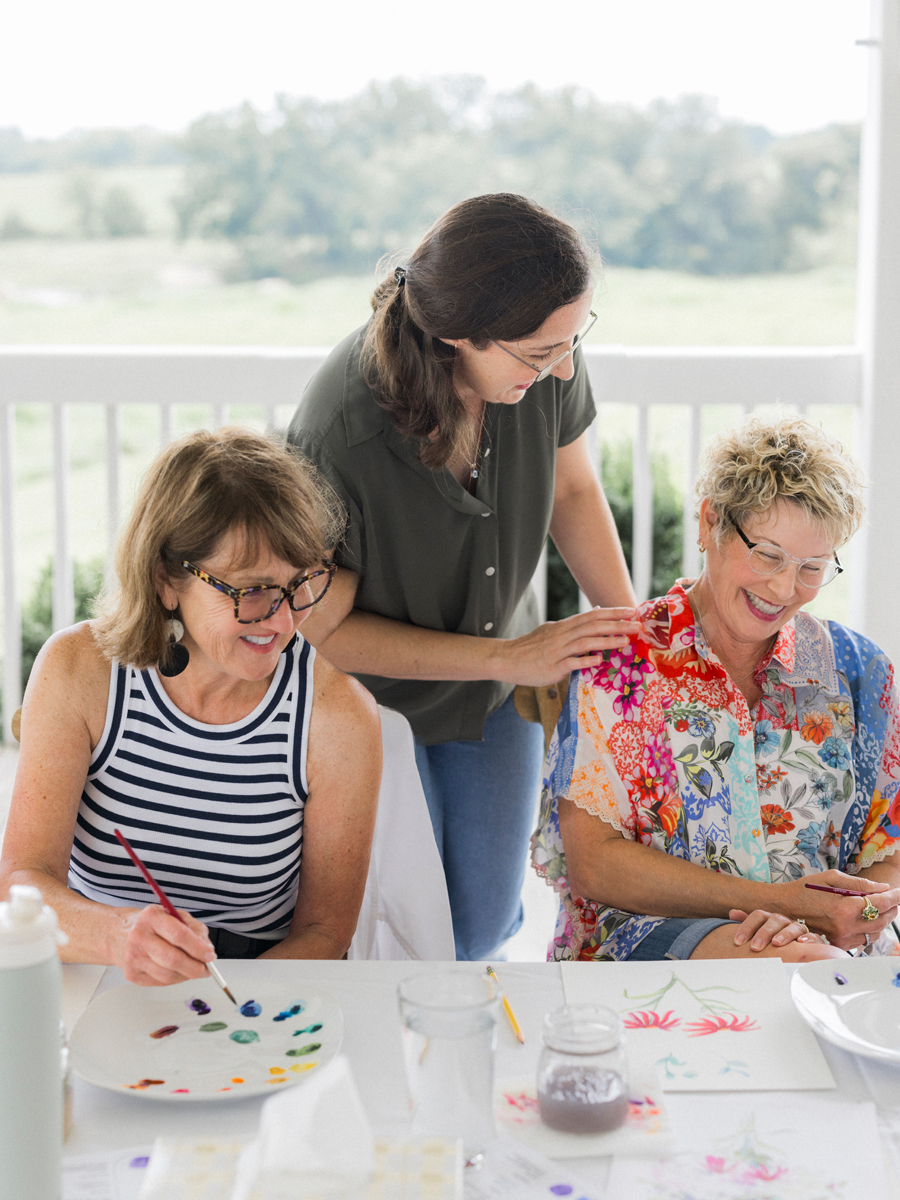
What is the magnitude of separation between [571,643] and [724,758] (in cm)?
27

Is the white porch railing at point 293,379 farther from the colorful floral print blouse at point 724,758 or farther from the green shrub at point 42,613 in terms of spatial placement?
the colorful floral print blouse at point 724,758

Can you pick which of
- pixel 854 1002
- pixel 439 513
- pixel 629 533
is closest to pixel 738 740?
pixel 854 1002

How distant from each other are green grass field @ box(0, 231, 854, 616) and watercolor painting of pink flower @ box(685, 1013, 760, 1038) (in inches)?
305

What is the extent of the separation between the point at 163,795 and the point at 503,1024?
586mm

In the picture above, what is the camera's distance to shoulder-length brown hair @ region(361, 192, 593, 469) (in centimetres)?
168

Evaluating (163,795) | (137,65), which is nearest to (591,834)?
(163,795)

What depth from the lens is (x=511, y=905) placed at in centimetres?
232

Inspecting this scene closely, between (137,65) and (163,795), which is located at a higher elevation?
(137,65)

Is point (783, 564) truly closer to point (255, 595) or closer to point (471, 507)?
point (471, 507)

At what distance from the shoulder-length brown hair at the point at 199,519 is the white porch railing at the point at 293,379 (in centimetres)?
186

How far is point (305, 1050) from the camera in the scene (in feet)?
3.85

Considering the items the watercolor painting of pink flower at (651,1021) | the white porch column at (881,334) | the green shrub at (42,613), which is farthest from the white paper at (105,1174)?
the green shrub at (42,613)

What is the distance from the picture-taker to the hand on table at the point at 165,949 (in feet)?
3.91

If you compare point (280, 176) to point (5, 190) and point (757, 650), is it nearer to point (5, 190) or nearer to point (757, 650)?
point (5, 190)
